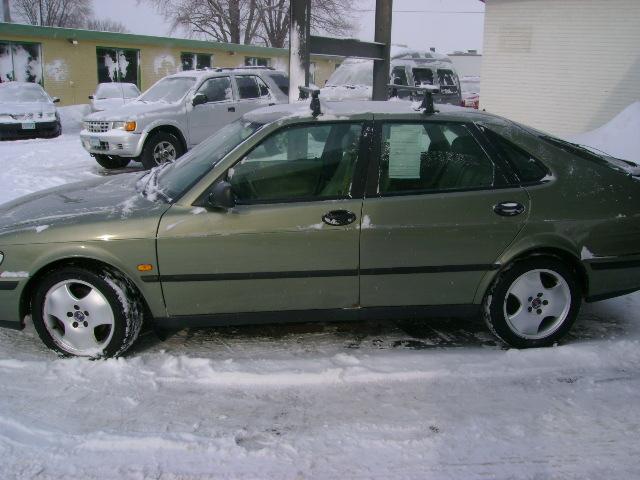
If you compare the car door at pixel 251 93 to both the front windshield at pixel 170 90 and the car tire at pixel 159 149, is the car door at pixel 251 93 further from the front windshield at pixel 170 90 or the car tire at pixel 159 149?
the car tire at pixel 159 149

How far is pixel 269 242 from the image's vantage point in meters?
3.64

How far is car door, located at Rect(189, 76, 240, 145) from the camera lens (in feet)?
37.0

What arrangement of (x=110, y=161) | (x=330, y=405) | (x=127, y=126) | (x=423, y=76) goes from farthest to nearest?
(x=423, y=76), (x=110, y=161), (x=127, y=126), (x=330, y=405)

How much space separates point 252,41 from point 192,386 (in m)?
39.7

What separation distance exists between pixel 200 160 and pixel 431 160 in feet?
4.93

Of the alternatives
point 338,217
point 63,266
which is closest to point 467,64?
point 338,217

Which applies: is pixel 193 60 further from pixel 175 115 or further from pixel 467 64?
pixel 467 64

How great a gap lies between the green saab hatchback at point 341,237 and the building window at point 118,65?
2374 centimetres

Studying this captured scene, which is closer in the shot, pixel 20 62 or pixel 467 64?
pixel 20 62

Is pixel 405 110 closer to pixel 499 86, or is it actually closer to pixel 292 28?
pixel 292 28

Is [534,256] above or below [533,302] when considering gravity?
above

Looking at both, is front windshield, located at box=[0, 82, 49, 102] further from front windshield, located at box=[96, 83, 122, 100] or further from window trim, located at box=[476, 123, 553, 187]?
window trim, located at box=[476, 123, 553, 187]

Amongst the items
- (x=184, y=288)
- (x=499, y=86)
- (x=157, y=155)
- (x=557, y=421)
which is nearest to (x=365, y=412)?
(x=557, y=421)

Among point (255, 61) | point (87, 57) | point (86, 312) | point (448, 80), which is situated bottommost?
point (86, 312)
